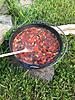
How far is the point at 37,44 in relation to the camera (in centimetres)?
304

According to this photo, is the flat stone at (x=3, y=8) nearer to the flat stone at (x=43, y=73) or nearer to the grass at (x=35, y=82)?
the grass at (x=35, y=82)

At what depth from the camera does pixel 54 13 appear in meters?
3.69

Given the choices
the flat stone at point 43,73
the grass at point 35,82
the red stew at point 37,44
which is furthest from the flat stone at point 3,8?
the flat stone at point 43,73

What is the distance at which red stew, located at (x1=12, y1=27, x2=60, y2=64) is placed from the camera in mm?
2924

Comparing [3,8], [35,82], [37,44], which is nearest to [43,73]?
[35,82]

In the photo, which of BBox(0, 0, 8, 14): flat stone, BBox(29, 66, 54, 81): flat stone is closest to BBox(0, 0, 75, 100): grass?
BBox(29, 66, 54, 81): flat stone

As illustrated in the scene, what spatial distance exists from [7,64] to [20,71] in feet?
0.57

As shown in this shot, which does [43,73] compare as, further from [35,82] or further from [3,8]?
[3,8]

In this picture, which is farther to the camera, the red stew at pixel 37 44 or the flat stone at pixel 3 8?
the flat stone at pixel 3 8

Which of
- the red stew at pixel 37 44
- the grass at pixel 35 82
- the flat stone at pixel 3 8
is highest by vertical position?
the flat stone at pixel 3 8

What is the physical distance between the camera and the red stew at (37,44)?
115 inches

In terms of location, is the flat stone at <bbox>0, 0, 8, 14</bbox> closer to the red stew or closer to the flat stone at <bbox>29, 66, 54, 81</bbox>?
the red stew

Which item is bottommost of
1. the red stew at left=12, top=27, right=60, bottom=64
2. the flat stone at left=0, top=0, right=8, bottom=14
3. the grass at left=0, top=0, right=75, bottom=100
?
the grass at left=0, top=0, right=75, bottom=100

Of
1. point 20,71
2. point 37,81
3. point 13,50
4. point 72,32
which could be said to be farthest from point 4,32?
point 72,32
